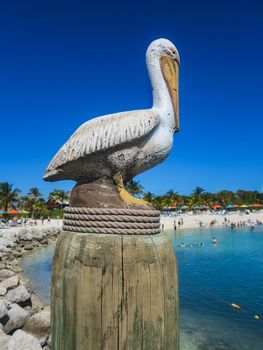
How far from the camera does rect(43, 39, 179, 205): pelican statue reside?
8.55 ft

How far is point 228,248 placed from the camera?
3488cm

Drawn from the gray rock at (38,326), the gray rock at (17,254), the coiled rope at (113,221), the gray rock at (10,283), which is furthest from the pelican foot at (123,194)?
the gray rock at (17,254)

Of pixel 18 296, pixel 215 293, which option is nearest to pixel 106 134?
pixel 18 296

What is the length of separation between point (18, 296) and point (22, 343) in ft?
18.8

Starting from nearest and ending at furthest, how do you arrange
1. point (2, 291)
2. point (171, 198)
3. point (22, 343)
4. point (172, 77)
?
point (172, 77)
point (22, 343)
point (2, 291)
point (171, 198)

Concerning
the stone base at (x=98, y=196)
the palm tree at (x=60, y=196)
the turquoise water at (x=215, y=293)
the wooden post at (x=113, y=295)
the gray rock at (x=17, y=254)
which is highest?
the palm tree at (x=60, y=196)

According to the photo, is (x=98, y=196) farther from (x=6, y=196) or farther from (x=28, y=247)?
(x=6, y=196)

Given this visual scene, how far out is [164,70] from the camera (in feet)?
10.00

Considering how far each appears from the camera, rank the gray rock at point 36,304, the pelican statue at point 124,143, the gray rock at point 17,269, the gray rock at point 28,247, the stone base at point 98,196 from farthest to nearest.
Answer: the gray rock at point 28,247 < the gray rock at point 17,269 < the gray rock at point 36,304 < the pelican statue at point 124,143 < the stone base at point 98,196

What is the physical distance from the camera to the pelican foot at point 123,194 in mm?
2515

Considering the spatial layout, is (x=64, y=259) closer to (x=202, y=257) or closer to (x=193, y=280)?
(x=193, y=280)

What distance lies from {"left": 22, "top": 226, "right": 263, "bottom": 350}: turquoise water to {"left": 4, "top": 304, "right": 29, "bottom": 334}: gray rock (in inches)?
203

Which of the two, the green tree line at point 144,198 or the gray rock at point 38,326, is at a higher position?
the green tree line at point 144,198

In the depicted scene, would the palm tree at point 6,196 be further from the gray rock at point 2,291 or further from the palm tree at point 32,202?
the gray rock at point 2,291
